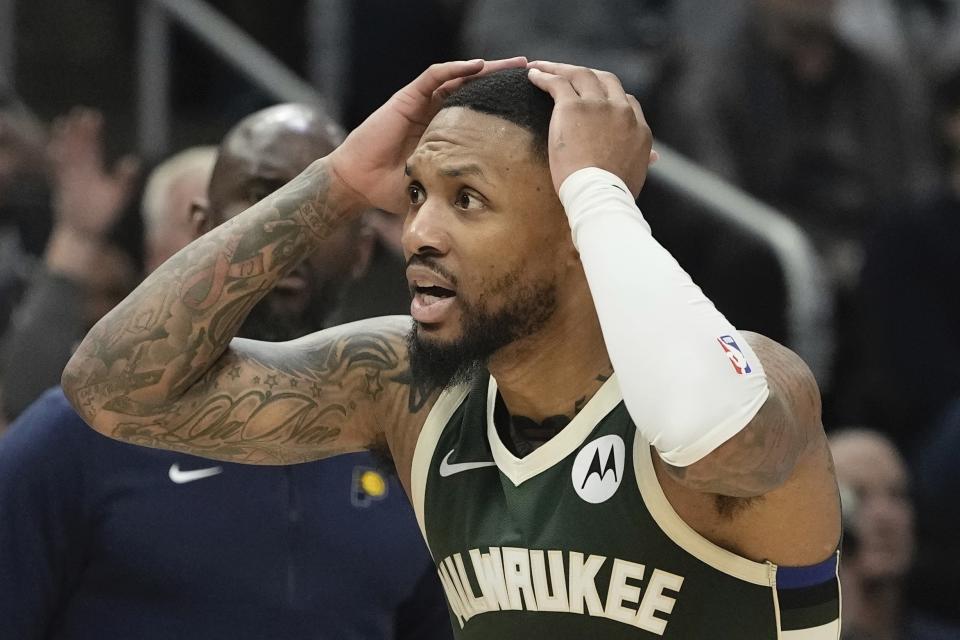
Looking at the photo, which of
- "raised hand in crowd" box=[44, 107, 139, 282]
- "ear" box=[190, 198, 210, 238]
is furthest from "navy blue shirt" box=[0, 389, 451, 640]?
"raised hand in crowd" box=[44, 107, 139, 282]

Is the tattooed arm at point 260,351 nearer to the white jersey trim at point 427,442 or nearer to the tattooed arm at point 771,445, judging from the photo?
the white jersey trim at point 427,442

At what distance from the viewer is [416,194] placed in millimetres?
3133

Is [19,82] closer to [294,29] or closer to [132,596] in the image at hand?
[294,29]

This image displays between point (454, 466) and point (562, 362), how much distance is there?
29 centimetres

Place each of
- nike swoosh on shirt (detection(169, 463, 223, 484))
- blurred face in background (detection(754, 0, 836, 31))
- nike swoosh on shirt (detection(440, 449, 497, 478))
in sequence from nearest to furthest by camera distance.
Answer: nike swoosh on shirt (detection(440, 449, 497, 478)) → nike swoosh on shirt (detection(169, 463, 223, 484)) → blurred face in background (detection(754, 0, 836, 31))

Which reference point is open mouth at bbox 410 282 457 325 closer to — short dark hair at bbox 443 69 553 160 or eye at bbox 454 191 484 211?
eye at bbox 454 191 484 211

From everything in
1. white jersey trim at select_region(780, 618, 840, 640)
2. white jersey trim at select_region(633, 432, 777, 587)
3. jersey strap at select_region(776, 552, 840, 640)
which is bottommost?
white jersey trim at select_region(780, 618, 840, 640)

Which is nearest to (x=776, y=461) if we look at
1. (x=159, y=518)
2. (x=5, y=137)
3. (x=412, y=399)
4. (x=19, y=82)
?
(x=412, y=399)

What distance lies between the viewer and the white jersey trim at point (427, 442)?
10.6 feet

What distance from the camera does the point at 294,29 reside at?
7.73 meters

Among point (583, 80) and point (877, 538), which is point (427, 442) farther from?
point (877, 538)

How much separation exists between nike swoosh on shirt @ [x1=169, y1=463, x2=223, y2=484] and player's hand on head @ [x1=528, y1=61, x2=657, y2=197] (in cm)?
131

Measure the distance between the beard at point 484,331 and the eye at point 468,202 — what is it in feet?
0.45

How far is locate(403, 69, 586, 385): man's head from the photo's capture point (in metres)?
3.00
